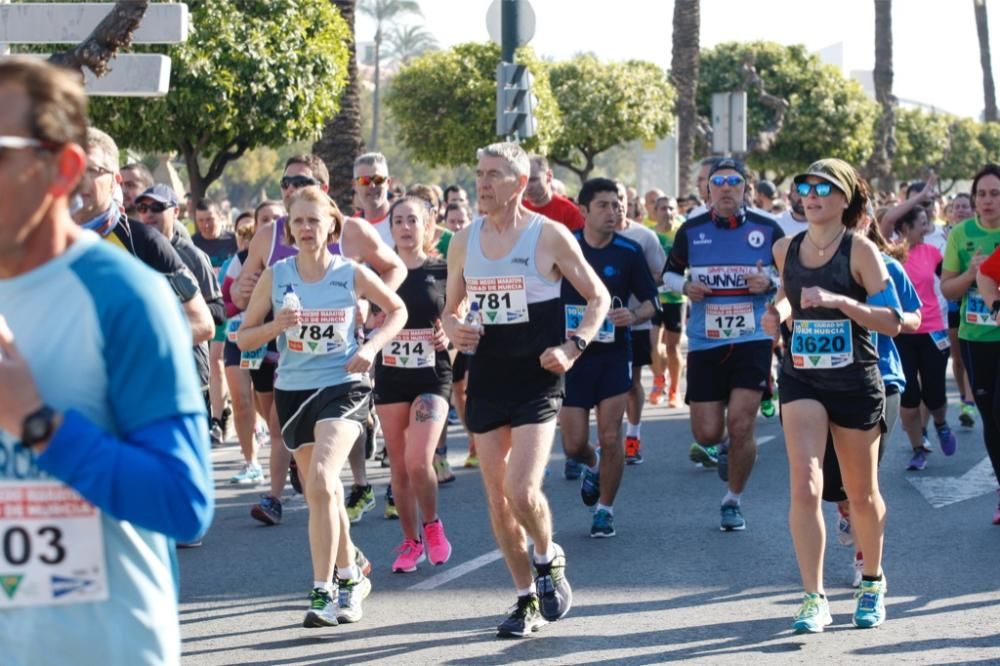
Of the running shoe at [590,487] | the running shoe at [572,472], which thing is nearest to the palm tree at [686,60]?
the running shoe at [572,472]

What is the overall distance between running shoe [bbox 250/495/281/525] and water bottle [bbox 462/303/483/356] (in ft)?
10.2

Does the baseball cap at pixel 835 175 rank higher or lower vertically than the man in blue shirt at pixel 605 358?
higher

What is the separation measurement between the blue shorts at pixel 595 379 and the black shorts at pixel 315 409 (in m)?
2.21

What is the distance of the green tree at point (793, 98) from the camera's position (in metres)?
49.0

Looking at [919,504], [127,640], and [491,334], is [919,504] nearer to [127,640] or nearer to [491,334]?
[491,334]

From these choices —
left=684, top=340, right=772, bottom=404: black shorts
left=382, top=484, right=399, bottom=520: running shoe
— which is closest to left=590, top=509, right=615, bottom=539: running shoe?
left=684, top=340, right=772, bottom=404: black shorts

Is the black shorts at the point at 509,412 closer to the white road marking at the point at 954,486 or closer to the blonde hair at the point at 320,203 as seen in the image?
the blonde hair at the point at 320,203

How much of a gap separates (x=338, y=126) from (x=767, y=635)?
44.8 ft

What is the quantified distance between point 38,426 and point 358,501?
7.02m

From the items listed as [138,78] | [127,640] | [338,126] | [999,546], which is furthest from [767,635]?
[338,126]

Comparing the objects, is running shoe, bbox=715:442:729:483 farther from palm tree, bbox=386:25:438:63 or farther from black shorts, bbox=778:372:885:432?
palm tree, bbox=386:25:438:63

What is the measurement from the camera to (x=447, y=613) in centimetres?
730

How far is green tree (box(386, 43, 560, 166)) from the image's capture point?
35406 mm

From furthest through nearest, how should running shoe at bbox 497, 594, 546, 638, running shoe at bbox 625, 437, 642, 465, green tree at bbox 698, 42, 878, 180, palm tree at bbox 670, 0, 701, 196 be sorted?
Result: green tree at bbox 698, 42, 878, 180 < palm tree at bbox 670, 0, 701, 196 < running shoe at bbox 625, 437, 642, 465 < running shoe at bbox 497, 594, 546, 638
